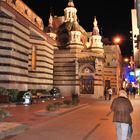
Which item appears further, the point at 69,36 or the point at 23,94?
the point at 69,36

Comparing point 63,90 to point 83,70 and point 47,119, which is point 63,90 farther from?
point 47,119

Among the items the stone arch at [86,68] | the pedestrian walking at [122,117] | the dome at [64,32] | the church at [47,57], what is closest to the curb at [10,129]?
the pedestrian walking at [122,117]

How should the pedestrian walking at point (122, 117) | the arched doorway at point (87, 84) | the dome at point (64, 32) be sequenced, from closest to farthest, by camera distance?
the pedestrian walking at point (122, 117) → the arched doorway at point (87, 84) → the dome at point (64, 32)

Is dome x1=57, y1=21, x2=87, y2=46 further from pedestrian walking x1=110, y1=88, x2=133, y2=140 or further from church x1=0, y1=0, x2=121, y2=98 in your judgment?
pedestrian walking x1=110, y1=88, x2=133, y2=140

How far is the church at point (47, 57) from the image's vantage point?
28.2m

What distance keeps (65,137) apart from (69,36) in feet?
140

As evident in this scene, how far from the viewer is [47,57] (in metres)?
40.6

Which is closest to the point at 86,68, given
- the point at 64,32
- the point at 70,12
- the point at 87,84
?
the point at 87,84

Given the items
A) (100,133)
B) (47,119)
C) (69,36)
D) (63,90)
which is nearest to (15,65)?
(47,119)

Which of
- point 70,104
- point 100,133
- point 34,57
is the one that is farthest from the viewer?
point 34,57

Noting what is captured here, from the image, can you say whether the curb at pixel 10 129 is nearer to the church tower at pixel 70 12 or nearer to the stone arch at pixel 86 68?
the stone arch at pixel 86 68

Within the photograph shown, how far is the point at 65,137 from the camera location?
1220 centimetres

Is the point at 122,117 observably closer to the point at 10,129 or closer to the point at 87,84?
the point at 10,129

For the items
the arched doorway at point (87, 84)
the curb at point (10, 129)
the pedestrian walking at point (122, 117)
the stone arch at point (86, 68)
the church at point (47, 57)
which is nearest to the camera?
the pedestrian walking at point (122, 117)
